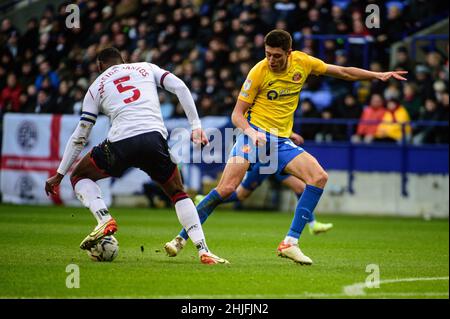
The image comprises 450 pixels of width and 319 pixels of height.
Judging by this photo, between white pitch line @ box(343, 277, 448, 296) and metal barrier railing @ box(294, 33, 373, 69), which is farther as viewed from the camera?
metal barrier railing @ box(294, 33, 373, 69)

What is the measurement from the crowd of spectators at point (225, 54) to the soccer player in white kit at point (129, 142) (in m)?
10.4

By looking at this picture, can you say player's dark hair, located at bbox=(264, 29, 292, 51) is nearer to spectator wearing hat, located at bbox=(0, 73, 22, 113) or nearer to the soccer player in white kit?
the soccer player in white kit

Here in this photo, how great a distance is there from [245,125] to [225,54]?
12.2m

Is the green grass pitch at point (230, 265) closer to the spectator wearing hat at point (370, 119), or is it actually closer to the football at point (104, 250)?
the football at point (104, 250)

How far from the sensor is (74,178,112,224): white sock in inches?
368

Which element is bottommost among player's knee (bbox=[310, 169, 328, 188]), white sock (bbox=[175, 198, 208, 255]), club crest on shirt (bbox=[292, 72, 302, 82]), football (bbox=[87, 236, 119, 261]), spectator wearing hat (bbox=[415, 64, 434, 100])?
football (bbox=[87, 236, 119, 261])

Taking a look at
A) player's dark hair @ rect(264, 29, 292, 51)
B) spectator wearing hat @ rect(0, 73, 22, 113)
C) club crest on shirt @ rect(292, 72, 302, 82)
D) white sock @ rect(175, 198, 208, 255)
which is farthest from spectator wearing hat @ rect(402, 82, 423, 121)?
white sock @ rect(175, 198, 208, 255)

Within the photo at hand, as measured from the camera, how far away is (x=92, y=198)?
939 centimetres

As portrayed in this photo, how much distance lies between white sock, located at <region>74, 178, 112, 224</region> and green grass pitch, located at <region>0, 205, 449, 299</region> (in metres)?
0.46

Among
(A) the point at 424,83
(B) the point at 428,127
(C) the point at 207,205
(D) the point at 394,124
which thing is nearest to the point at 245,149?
(C) the point at 207,205

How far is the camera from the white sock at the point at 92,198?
368 inches

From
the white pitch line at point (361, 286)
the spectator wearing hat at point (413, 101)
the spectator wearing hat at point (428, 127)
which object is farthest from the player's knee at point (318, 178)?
the spectator wearing hat at point (413, 101)
